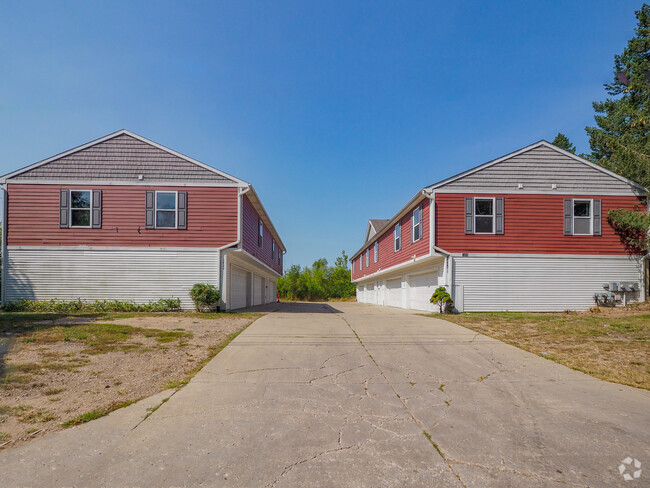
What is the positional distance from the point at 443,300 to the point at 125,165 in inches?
558

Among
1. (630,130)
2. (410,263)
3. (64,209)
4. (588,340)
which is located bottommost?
(588,340)

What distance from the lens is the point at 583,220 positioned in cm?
1530

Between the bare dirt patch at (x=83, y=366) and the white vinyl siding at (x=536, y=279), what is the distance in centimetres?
960

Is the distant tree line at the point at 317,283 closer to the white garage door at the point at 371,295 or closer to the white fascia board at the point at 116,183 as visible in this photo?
the white garage door at the point at 371,295

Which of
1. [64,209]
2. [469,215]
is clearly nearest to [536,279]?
[469,215]

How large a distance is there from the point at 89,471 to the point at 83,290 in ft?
47.6

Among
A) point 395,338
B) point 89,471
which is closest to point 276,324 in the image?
point 395,338

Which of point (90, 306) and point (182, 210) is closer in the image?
point (90, 306)

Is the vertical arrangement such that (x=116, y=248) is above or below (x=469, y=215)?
below

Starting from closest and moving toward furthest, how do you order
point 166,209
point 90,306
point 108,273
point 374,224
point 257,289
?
point 90,306 < point 108,273 < point 166,209 < point 257,289 < point 374,224

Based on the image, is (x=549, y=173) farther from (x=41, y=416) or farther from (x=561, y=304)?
(x=41, y=416)

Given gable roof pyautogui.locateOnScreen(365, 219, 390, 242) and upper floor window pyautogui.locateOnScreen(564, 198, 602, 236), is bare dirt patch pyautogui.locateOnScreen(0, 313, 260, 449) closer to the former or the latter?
upper floor window pyautogui.locateOnScreen(564, 198, 602, 236)

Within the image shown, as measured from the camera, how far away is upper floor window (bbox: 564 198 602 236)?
15.1 meters

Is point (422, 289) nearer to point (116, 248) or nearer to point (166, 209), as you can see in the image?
point (166, 209)
